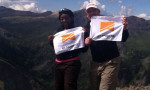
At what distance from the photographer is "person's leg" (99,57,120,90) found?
974cm

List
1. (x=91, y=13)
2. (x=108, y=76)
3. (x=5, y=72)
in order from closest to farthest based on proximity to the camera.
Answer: (x=108, y=76) < (x=91, y=13) < (x=5, y=72)

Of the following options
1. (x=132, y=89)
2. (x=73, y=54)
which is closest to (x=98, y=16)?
(x=73, y=54)

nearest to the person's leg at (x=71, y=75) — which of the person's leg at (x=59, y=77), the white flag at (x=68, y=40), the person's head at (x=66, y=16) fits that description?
the person's leg at (x=59, y=77)

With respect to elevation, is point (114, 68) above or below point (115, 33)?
below

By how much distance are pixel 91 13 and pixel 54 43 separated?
2559 millimetres

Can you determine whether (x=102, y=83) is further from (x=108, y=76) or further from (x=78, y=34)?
(x=78, y=34)

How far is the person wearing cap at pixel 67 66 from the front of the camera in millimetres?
9258

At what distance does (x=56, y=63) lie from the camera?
1009 centimetres

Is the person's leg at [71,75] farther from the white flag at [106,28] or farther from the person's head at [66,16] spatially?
the person's head at [66,16]

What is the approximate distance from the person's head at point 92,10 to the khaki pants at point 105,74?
8.21 feet

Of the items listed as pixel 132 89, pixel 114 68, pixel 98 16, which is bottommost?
pixel 132 89

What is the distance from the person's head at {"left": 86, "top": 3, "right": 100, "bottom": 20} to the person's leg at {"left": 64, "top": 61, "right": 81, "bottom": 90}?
2870 millimetres

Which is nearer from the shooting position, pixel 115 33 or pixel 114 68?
pixel 114 68

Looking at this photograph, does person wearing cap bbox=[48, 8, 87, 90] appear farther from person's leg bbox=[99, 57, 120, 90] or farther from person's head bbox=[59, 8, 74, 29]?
person's leg bbox=[99, 57, 120, 90]
